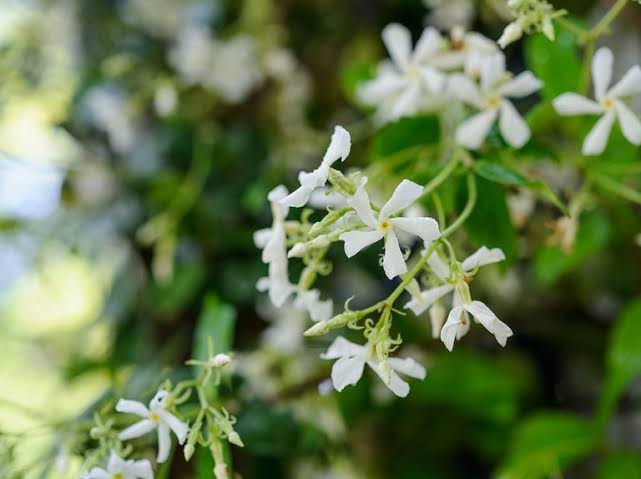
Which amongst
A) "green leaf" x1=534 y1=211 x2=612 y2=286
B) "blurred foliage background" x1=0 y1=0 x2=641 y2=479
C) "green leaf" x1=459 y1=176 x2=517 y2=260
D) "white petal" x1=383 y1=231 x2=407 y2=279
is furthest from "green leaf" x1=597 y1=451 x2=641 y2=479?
"white petal" x1=383 y1=231 x2=407 y2=279

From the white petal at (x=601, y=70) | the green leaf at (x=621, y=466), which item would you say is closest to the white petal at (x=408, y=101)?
the white petal at (x=601, y=70)

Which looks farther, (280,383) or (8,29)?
(8,29)

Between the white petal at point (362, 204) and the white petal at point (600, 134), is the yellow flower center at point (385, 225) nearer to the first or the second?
the white petal at point (362, 204)

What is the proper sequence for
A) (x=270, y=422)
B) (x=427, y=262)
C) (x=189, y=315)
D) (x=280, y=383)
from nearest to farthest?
(x=427, y=262) → (x=270, y=422) → (x=280, y=383) → (x=189, y=315)

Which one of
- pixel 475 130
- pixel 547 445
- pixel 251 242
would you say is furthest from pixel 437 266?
pixel 251 242

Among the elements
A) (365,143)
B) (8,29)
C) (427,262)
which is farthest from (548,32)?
(8,29)

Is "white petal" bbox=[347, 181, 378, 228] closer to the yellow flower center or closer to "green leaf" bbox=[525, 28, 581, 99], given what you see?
the yellow flower center

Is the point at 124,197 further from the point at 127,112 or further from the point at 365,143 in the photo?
the point at 365,143
